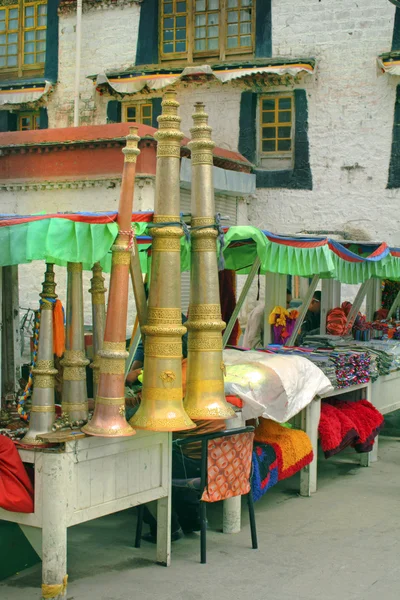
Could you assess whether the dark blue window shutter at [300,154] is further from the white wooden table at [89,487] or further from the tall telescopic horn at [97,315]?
the white wooden table at [89,487]

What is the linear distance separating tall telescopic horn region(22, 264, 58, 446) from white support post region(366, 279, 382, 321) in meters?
8.81

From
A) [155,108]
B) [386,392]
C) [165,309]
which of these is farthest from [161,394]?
[155,108]

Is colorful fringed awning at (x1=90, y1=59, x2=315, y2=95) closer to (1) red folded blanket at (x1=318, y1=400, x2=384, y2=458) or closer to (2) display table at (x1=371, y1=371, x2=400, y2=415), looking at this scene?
(2) display table at (x1=371, y1=371, x2=400, y2=415)

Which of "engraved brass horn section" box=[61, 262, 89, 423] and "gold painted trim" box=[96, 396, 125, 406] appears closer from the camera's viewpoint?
"gold painted trim" box=[96, 396, 125, 406]

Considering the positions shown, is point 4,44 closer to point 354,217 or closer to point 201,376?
point 354,217

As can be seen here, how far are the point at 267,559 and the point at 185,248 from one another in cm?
243

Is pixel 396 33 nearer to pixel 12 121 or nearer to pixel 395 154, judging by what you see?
pixel 395 154

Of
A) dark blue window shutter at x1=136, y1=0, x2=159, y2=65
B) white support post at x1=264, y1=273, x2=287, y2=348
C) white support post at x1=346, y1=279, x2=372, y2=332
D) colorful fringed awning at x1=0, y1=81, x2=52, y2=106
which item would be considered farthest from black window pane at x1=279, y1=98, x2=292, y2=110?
white support post at x1=264, y1=273, x2=287, y2=348

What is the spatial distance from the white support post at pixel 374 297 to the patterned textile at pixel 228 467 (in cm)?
766

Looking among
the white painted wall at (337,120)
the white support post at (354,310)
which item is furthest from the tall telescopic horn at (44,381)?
the white painted wall at (337,120)

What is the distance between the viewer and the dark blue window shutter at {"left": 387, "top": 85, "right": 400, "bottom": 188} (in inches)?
691

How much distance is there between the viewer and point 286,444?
705cm

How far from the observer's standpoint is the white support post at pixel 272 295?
1030cm

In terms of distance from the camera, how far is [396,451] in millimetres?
9664
